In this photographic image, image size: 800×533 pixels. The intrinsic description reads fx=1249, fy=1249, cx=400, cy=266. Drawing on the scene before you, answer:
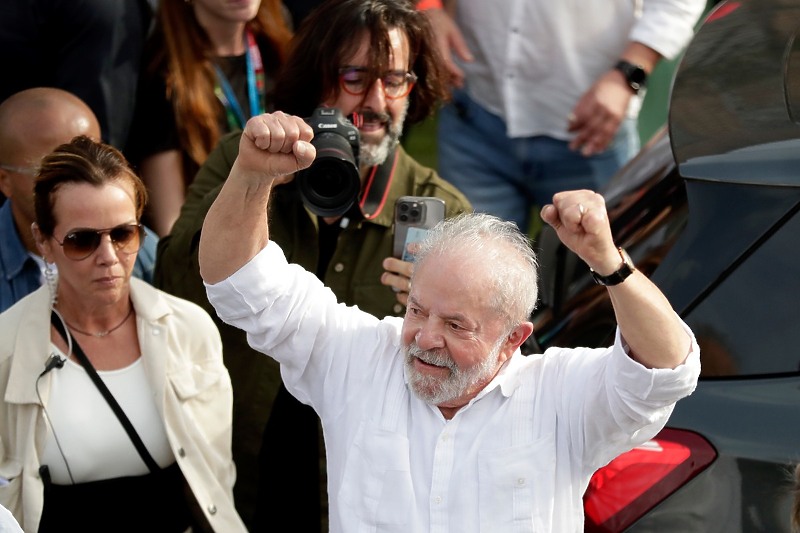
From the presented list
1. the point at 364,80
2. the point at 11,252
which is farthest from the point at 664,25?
the point at 11,252

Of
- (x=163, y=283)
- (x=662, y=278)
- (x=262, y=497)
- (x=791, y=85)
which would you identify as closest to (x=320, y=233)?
(x=163, y=283)

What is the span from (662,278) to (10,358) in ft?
5.17

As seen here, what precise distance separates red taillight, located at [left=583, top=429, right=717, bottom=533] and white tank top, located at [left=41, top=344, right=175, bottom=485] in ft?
3.73

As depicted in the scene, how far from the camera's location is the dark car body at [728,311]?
8.32 ft

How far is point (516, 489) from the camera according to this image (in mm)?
2430

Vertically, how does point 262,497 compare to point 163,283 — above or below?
below

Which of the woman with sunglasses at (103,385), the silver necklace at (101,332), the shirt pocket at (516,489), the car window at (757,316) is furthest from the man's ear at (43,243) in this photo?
the car window at (757,316)

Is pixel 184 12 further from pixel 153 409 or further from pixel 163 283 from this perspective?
pixel 153 409

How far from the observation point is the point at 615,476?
2.65 metres

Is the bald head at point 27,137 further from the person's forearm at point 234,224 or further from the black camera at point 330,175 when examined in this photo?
the person's forearm at point 234,224

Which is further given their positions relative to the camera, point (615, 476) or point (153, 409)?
point (153, 409)

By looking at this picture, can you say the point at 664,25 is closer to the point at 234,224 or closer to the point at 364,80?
the point at 364,80

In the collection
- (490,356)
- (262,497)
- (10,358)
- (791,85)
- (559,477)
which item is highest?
(791,85)

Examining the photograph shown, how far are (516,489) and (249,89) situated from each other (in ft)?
7.66
